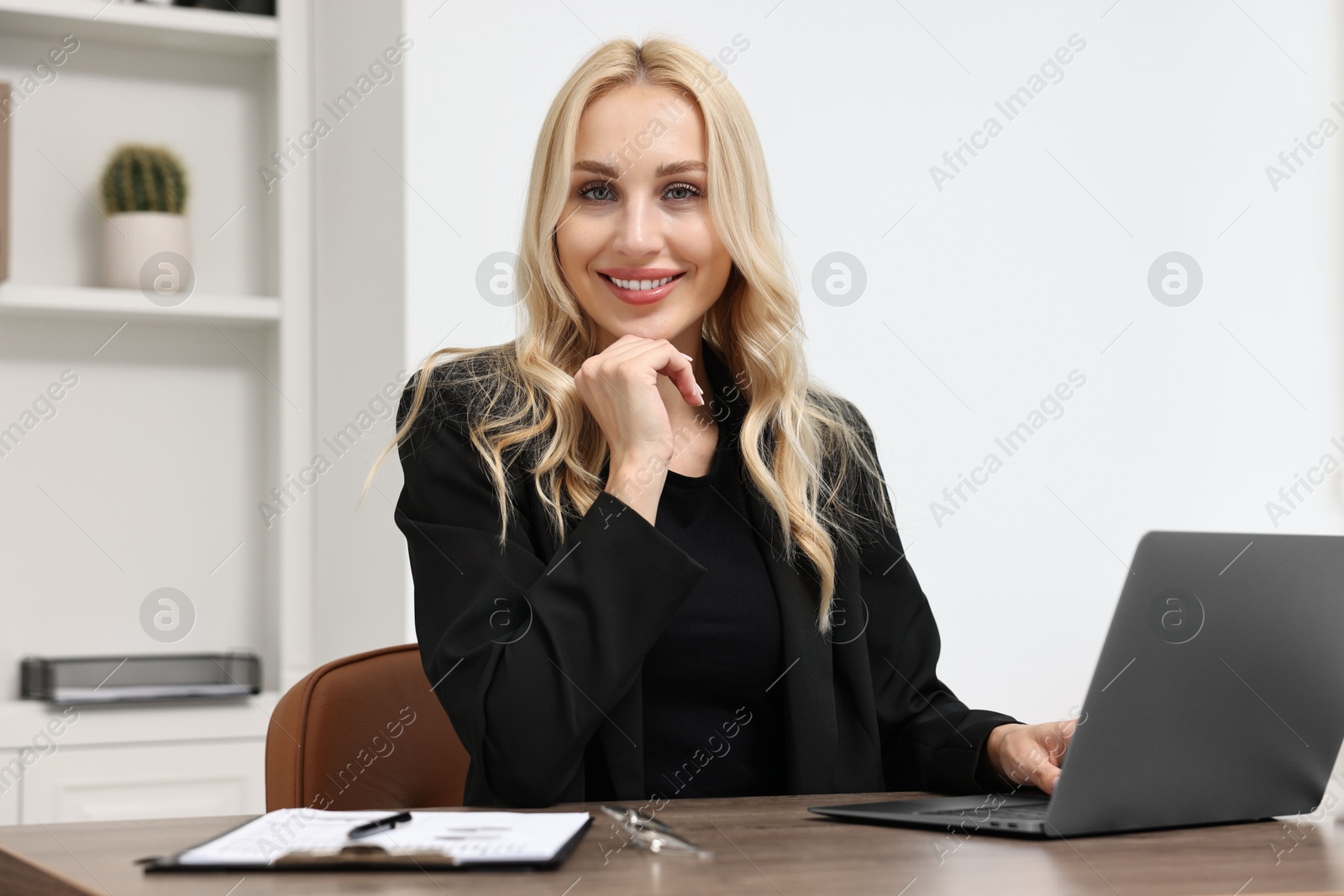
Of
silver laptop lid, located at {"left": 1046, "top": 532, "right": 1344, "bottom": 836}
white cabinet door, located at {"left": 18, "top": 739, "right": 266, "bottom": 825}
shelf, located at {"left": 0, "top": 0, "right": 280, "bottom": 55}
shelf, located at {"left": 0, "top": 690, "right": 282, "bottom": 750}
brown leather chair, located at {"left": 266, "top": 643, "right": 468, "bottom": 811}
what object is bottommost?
white cabinet door, located at {"left": 18, "top": 739, "right": 266, "bottom": 825}

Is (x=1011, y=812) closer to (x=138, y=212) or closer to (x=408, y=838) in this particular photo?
(x=408, y=838)

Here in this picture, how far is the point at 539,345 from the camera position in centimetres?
155

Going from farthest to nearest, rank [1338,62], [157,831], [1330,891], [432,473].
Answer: [1338,62] < [432,473] < [157,831] < [1330,891]

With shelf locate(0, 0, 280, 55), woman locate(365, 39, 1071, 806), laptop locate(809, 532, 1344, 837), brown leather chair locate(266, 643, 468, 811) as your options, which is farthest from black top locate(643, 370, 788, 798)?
shelf locate(0, 0, 280, 55)

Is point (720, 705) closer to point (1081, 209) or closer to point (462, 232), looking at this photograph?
point (462, 232)

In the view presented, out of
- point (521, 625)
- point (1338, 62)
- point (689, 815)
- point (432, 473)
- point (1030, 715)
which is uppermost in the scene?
point (1338, 62)

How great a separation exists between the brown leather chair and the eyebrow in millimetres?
608

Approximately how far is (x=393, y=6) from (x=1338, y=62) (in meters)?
2.14

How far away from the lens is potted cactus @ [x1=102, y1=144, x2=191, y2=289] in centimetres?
253

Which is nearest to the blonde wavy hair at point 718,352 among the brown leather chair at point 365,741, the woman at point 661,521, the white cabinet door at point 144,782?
the woman at point 661,521

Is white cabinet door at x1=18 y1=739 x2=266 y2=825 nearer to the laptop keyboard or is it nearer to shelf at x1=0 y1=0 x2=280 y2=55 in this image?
shelf at x1=0 y1=0 x2=280 y2=55

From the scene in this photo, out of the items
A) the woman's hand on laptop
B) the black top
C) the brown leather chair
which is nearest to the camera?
the woman's hand on laptop

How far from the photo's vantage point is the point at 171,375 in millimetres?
2695

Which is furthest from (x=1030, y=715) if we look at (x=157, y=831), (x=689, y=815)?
(x=157, y=831)
